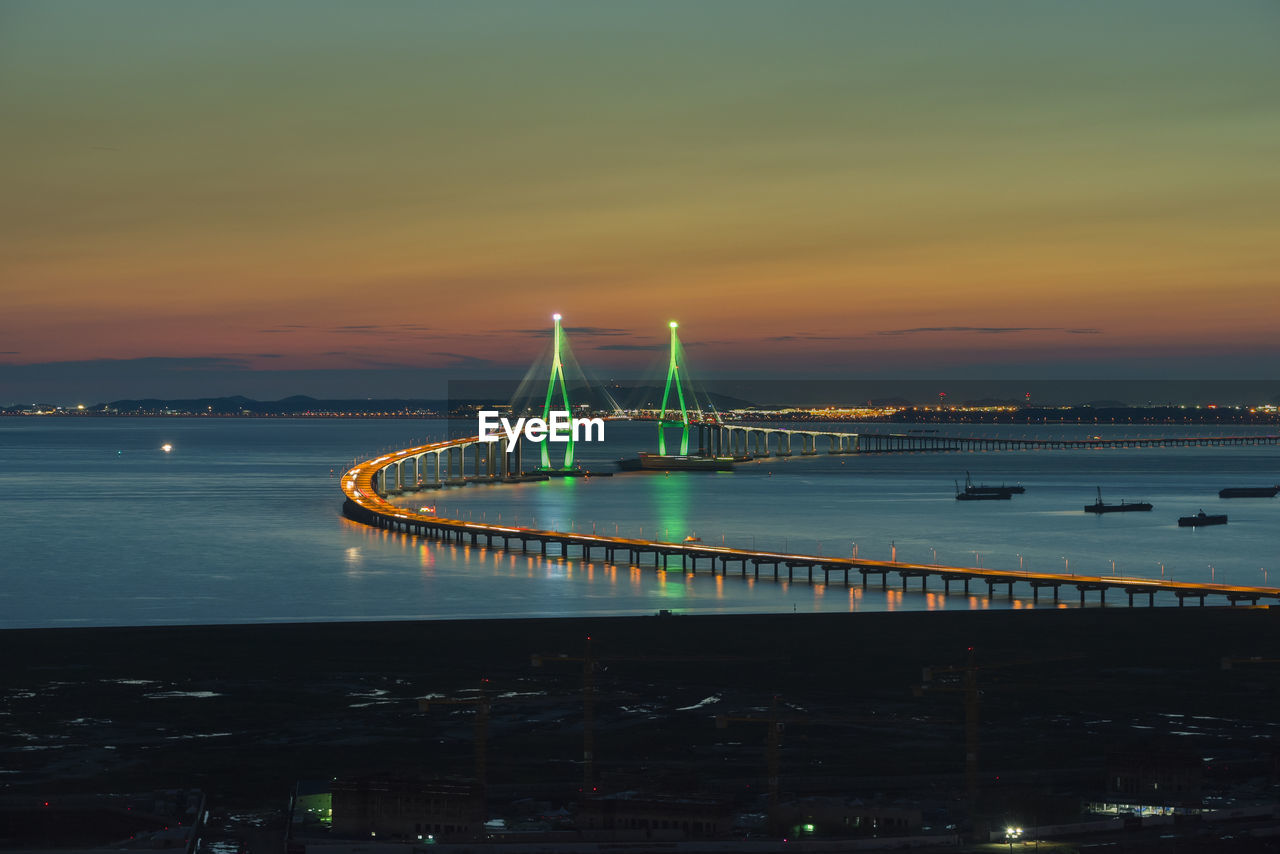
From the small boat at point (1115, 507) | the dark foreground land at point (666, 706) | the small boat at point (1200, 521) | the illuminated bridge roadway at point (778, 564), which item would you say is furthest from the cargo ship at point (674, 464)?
the dark foreground land at point (666, 706)

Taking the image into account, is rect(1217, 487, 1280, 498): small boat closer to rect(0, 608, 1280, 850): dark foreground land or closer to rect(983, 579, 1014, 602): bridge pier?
rect(983, 579, 1014, 602): bridge pier

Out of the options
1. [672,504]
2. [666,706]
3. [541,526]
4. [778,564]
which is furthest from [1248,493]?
[666,706]

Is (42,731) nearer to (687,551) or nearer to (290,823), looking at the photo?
(290,823)

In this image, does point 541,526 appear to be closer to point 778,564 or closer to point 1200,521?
point 778,564

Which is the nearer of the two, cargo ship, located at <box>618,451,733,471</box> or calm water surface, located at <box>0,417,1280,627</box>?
calm water surface, located at <box>0,417,1280,627</box>

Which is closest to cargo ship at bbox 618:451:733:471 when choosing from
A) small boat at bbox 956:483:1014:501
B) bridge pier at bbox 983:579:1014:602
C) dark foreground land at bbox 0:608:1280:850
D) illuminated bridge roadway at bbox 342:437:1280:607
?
small boat at bbox 956:483:1014:501

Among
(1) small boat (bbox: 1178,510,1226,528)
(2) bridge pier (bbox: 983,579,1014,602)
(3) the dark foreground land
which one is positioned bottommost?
(1) small boat (bbox: 1178,510,1226,528)

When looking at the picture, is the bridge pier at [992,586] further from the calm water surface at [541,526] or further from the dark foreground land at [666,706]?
the dark foreground land at [666,706]
